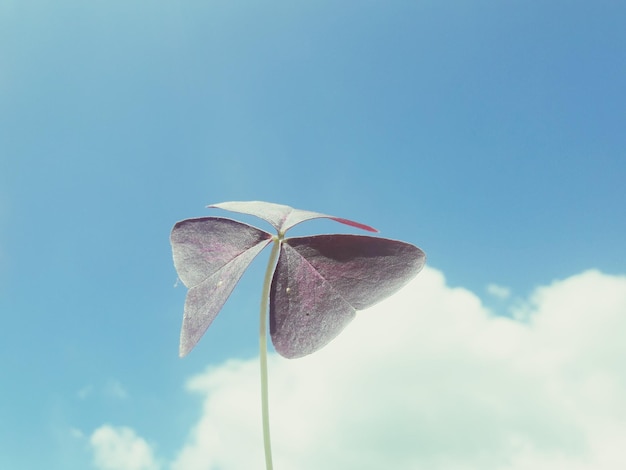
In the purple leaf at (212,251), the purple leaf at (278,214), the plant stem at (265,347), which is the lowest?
the plant stem at (265,347)

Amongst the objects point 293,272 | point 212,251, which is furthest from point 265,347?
point 212,251

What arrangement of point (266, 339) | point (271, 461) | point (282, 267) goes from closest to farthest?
point (271, 461) → point (266, 339) → point (282, 267)

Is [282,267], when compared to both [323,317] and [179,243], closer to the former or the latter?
[323,317]

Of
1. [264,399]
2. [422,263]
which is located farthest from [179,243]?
[422,263]

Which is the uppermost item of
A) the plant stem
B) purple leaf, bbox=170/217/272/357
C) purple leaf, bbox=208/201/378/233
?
purple leaf, bbox=208/201/378/233

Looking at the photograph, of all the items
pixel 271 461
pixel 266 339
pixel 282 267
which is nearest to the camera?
pixel 271 461
